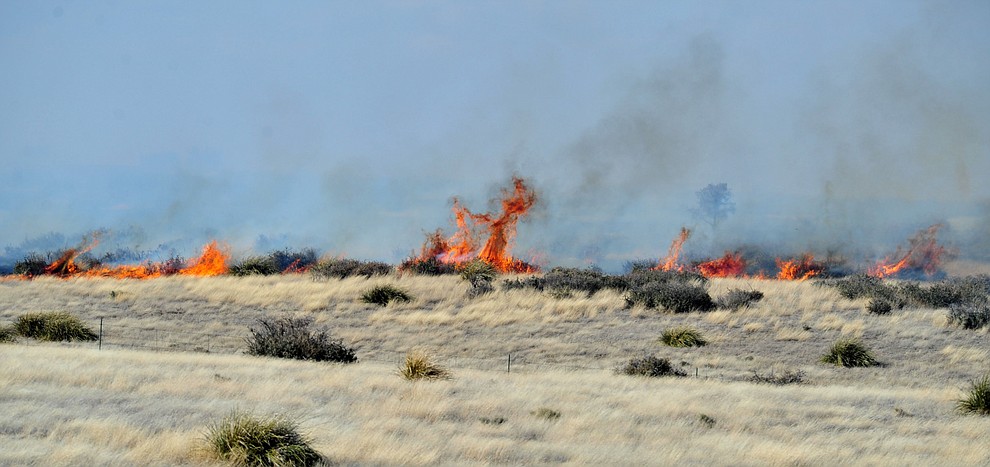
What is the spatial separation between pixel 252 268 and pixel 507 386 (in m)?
31.5

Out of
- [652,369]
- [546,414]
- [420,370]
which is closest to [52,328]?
[420,370]

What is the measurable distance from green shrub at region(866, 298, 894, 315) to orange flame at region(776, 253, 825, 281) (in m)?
18.5

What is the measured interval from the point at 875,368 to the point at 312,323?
753 inches

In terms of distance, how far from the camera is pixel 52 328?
2822 cm

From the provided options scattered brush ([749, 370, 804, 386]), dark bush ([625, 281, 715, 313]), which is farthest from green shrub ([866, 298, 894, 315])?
scattered brush ([749, 370, 804, 386])

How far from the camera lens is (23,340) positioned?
27.2 m

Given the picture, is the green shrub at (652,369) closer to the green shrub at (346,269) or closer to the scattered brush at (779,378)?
the scattered brush at (779,378)

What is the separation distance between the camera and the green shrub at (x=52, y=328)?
28156mm

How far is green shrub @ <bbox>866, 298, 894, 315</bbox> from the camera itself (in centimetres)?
3491

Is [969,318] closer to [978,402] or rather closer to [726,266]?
[978,402]

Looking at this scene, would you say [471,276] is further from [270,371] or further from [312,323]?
[270,371]

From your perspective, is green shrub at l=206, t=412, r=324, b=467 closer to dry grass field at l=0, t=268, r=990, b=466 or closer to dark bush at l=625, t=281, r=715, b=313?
dry grass field at l=0, t=268, r=990, b=466

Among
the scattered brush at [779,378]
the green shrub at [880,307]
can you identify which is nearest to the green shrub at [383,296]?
the scattered brush at [779,378]

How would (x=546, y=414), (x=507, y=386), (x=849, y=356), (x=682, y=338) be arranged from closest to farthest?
(x=546, y=414) < (x=507, y=386) < (x=849, y=356) < (x=682, y=338)
